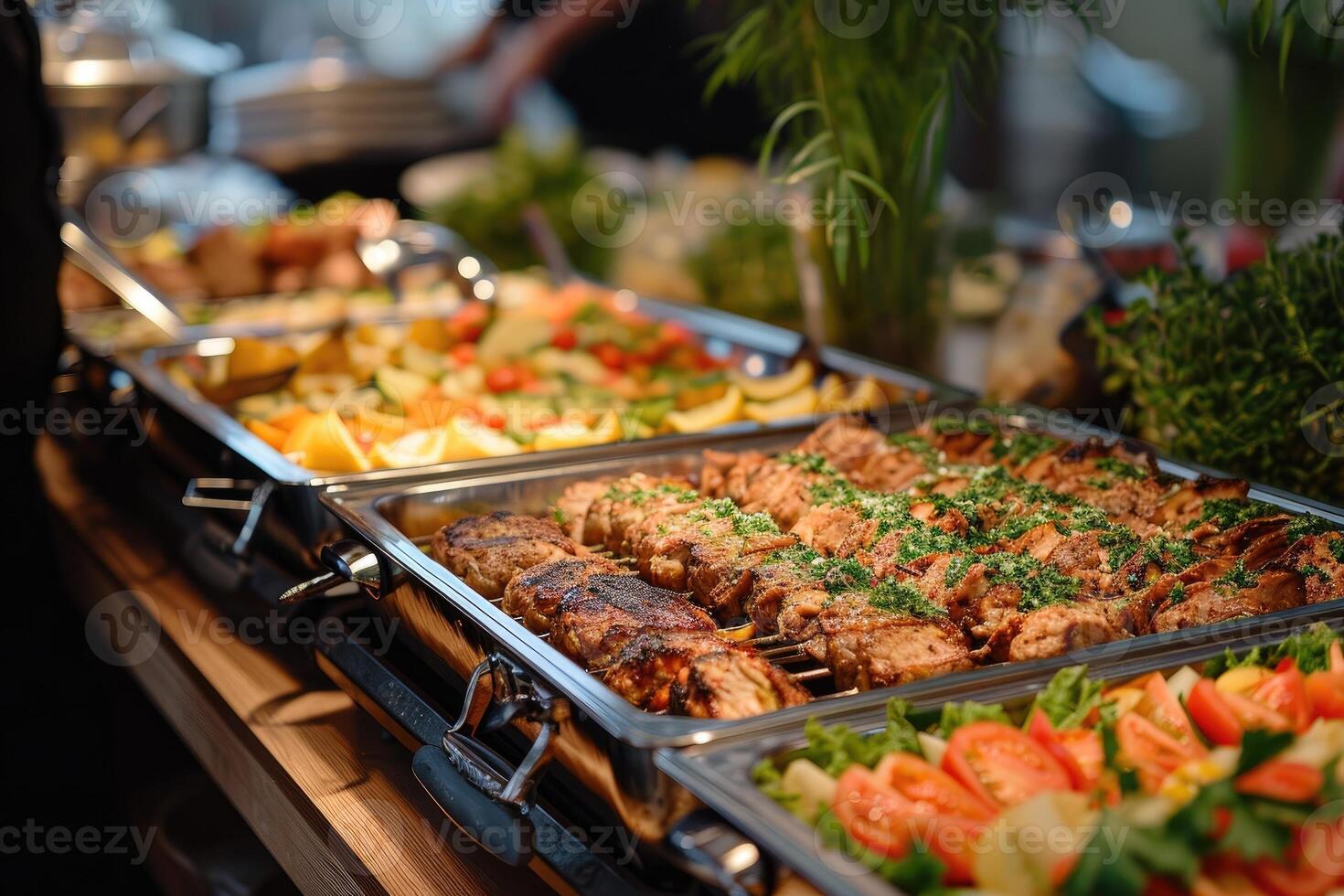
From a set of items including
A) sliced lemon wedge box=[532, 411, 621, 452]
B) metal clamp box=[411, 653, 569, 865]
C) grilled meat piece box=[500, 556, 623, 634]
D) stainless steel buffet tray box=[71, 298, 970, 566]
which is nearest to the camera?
metal clamp box=[411, 653, 569, 865]

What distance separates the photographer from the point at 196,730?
7.71ft

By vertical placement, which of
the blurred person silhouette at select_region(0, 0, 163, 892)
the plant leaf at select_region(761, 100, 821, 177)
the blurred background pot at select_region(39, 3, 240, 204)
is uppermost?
the plant leaf at select_region(761, 100, 821, 177)

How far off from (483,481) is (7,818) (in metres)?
1.59

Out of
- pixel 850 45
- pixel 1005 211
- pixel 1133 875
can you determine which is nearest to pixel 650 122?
pixel 1005 211

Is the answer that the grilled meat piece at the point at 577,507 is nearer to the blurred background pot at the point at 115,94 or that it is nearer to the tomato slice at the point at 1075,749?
the tomato slice at the point at 1075,749

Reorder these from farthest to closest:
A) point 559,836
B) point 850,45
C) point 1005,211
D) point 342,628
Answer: point 1005,211, point 850,45, point 342,628, point 559,836

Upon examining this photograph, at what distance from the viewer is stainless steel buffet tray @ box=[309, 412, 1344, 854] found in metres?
1.35

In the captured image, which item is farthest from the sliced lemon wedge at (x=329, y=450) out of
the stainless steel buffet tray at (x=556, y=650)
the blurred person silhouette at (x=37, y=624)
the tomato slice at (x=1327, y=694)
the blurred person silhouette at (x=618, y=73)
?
the blurred person silhouette at (x=618, y=73)

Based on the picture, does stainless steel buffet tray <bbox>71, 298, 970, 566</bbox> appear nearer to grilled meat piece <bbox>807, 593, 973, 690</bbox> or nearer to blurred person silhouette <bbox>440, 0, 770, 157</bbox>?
grilled meat piece <bbox>807, 593, 973, 690</bbox>

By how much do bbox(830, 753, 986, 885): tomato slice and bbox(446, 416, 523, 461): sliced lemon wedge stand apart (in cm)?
143

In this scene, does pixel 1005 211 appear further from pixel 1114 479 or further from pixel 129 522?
pixel 129 522

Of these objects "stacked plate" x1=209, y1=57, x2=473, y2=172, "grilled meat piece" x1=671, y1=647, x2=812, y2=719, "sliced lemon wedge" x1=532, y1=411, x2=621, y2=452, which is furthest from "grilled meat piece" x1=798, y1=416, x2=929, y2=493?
"stacked plate" x1=209, y1=57, x2=473, y2=172

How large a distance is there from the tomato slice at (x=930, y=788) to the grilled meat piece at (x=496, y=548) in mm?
856

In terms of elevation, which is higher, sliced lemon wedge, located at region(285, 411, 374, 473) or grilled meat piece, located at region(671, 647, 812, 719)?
grilled meat piece, located at region(671, 647, 812, 719)
